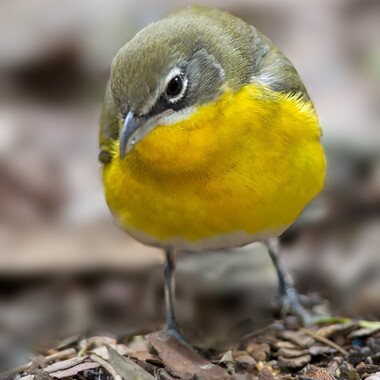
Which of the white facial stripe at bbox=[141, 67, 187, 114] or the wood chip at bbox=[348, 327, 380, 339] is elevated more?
the white facial stripe at bbox=[141, 67, 187, 114]

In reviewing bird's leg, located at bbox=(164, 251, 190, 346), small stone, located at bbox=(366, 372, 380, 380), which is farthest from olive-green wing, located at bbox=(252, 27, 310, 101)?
small stone, located at bbox=(366, 372, 380, 380)

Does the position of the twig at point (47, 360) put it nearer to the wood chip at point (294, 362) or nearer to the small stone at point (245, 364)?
the small stone at point (245, 364)

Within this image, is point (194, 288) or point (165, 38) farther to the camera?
point (194, 288)

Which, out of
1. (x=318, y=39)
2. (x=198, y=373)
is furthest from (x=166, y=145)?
(x=318, y=39)

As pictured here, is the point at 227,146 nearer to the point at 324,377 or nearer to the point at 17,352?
the point at 324,377

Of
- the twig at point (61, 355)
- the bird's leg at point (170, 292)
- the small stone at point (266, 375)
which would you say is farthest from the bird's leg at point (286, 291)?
the twig at point (61, 355)

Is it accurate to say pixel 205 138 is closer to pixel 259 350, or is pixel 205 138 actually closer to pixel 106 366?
pixel 106 366

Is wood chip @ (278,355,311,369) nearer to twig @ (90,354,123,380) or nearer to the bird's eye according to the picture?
twig @ (90,354,123,380)
